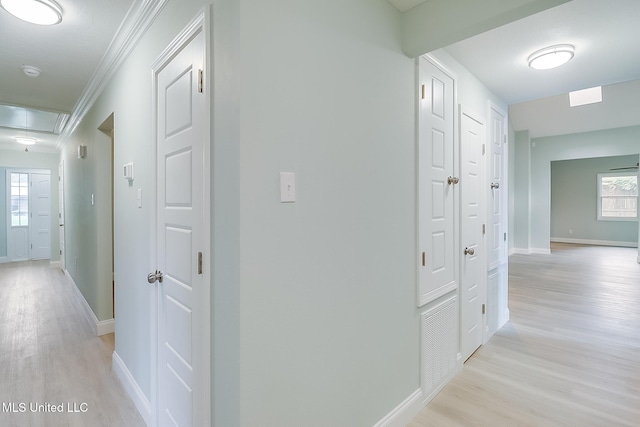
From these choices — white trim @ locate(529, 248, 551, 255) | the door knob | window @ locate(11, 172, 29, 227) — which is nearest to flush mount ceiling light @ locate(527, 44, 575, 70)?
the door knob

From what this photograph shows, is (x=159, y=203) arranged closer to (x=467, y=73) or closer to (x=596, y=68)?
(x=467, y=73)

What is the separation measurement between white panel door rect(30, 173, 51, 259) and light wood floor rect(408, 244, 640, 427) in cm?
884

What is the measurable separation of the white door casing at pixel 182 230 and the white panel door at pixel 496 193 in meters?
2.75

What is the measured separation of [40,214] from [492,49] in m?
9.24

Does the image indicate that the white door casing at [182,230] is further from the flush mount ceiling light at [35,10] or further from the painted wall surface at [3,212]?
the painted wall surface at [3,212]

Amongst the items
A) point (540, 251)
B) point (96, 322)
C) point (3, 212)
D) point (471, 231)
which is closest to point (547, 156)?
point (540, 251)

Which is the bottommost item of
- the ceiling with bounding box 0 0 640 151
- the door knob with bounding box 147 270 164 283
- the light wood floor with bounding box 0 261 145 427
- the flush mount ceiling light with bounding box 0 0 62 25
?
the light wood floor with bounding box 0 261 145 427

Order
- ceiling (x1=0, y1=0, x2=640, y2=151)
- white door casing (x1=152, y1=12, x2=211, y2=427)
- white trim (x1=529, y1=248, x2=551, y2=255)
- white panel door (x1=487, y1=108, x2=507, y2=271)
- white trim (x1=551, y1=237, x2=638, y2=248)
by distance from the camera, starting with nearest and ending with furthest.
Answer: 1. white door casing (x1=152, y1=12, x2=211, y2=427)
2. ceiling (x1=0, y1=0, x2=640, y2=151)
3. white panel door (x1=487, y1=108, x2=507, y2=271)
4. white trim (x1=529, y1=248, x2=551, y2=255)
5. white trim (x1=551, y1=237, x2=638, y2=248)

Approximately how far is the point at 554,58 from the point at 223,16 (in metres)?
2.46

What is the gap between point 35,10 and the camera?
5.80 feet

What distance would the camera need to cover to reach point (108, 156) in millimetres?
3252

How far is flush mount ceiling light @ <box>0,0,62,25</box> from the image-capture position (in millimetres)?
1706

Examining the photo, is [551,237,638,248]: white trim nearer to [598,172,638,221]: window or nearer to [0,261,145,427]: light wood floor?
[598,172,638,221]: window

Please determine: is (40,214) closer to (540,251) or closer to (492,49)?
(492,49)
